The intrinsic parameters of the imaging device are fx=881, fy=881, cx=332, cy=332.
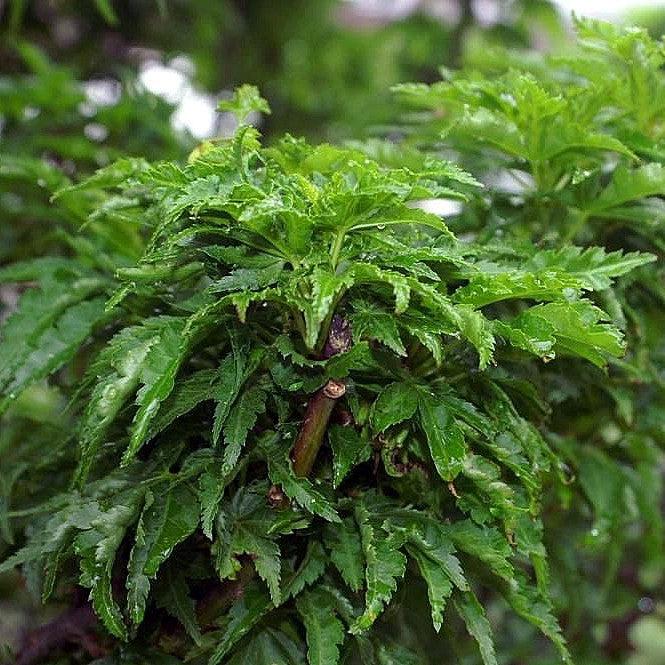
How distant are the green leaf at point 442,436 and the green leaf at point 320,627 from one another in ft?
0.46

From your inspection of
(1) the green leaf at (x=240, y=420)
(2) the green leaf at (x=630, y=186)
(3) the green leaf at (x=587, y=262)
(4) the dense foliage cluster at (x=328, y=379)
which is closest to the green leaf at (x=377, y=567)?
(4) the dense foliage cluster at (x=328, y=379)

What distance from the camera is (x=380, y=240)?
63 centimetres

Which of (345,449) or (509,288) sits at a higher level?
(509,288)

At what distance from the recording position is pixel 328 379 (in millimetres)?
652

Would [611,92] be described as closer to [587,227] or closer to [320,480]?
[587,227]

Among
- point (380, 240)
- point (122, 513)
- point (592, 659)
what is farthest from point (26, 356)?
point (592, 659)

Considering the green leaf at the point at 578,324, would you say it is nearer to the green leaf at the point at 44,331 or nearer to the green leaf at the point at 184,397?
the green leaf at the point at 184,397

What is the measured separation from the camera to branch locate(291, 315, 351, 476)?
655 millimetres

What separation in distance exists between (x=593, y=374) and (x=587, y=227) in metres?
0.15

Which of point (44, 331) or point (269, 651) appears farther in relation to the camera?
point (44, 331)

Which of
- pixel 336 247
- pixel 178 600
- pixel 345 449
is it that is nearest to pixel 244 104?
pixel 336 247

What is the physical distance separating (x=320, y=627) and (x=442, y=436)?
17 centimetres

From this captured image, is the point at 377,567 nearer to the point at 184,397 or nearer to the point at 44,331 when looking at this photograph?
the point at 184,397

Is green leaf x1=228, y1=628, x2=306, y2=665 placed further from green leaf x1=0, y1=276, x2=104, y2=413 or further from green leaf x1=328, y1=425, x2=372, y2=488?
green leaf x1=0, y1=276, x2=104, y2=413
